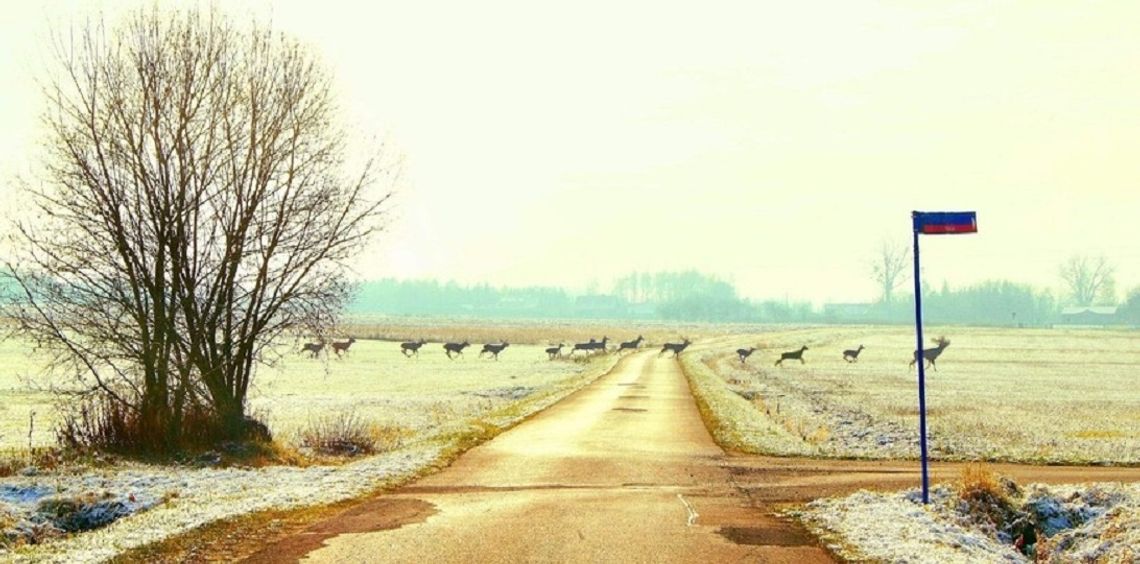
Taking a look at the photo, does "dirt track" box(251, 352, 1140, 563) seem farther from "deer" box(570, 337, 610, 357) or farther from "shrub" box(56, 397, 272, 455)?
"deer" box(570, 337, 610, 357)

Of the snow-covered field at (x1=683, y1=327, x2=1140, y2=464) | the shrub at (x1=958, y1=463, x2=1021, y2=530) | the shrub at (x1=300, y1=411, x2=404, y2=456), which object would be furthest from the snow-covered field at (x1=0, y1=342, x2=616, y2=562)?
the shrub at (x1=958, y1=463, x2=1021, y2=530)

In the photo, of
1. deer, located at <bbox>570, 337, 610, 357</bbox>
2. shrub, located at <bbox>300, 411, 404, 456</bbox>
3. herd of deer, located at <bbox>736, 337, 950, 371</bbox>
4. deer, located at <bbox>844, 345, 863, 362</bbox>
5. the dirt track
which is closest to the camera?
the dirt track

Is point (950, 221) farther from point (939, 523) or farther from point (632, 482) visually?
point (632, 482)

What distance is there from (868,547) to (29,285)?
20.1 metres

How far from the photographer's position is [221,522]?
13547 millimetres

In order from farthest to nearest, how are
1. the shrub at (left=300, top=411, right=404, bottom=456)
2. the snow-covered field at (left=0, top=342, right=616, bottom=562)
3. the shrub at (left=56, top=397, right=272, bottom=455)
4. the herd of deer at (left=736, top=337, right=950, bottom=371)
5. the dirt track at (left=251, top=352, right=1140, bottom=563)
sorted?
the herd of deer at (left=736, top=337, right=950, bottom=371)
the shrub at (left=300, top=411, right=404, bottom=456)
the shrub at (left=56, top=397, right=272, bottom=455)
the snow-covered field at (left=0, top=342, right=616, bottom=562)
the dirt track at (left=251, top=352, right=1140, bottom=563)

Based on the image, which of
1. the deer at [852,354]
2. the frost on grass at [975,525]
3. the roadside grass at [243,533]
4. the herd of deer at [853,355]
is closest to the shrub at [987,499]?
the frost on grass at [975,525]

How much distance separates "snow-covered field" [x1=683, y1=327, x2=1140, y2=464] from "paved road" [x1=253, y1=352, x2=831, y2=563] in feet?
16.4

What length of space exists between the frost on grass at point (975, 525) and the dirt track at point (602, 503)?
26.8 inches

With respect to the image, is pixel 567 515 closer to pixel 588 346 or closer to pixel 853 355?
pixel 853 355

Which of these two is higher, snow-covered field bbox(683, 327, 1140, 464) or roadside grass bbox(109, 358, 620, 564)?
roadside grass bbox(109, 358, 620, 564)

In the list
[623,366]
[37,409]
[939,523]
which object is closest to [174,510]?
[939,523]

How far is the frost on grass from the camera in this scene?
12062 millimetres

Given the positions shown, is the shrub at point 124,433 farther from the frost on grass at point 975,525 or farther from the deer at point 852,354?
the deer at point 852,354
